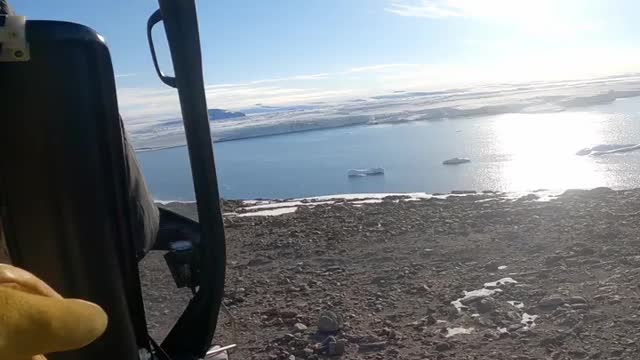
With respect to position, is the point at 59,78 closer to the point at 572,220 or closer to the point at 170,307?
the point at 170,307

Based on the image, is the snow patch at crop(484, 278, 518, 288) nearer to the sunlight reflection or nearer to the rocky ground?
the rocky ground

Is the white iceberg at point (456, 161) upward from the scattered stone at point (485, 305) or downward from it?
downward

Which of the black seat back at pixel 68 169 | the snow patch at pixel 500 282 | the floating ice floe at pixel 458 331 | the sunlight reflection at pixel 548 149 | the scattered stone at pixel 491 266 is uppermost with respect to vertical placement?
the black seat back at pixel 68 169

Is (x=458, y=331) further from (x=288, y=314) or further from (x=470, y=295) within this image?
(x=288, y=314)

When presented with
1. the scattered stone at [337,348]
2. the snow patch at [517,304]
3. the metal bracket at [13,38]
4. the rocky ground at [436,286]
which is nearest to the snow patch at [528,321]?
the rocky ground at [436,286]

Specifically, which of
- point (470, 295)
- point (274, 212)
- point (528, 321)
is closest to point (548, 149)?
point (274, 212)

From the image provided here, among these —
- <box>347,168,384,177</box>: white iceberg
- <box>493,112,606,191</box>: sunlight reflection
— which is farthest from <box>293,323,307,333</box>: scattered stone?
<box>347,168,384,177</box>: white iceberg

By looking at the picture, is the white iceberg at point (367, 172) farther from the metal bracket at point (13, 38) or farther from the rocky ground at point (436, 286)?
the metal bracket at point (13, 38)

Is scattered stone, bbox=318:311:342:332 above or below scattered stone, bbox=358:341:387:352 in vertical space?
above
